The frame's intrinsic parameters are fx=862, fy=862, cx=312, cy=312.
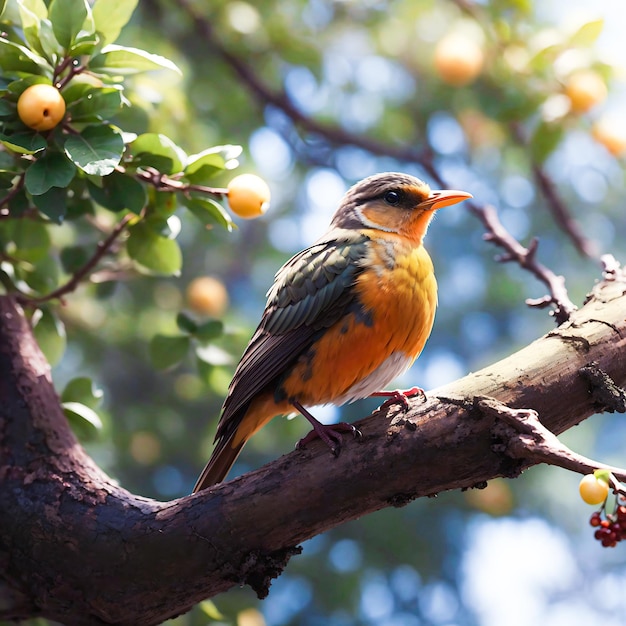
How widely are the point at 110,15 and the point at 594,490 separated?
6.57ft

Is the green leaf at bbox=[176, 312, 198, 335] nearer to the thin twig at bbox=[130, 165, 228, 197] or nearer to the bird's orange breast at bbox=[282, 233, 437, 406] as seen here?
the bird's orange breast at bbox=[282, 233, 437, 406]

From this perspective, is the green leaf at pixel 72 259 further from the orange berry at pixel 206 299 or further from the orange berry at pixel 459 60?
the orange berry at pixel 459 60

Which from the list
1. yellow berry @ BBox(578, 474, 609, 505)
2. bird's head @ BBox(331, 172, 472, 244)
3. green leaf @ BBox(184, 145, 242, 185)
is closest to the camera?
yellow berry @ BBox(578, 474, 609, 505)

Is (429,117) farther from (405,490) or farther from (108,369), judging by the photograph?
(405,490)

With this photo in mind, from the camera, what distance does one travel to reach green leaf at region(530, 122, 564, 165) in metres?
4.27

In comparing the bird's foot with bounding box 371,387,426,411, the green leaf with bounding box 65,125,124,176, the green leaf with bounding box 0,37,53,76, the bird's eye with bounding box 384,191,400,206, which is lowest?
the bird's foot with bounding box 371,387,426,411

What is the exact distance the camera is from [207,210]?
Answer: 2.95 meters

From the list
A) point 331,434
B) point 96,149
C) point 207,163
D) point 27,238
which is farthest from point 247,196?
point 27,238

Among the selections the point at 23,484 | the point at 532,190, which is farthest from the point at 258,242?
the point at 23,484

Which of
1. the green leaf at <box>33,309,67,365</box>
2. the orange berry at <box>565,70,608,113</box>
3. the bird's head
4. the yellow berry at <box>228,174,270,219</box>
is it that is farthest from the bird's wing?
the orange berry at <box>565,70,608,113</box>

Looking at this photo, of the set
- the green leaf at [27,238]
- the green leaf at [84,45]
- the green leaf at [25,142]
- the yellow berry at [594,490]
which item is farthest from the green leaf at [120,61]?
the yellow berry at [594,490]

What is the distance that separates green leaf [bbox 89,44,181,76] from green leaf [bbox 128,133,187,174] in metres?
0.22

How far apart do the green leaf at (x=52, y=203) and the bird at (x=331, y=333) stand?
0.87 metres

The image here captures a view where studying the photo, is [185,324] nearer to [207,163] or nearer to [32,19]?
[207,163]
